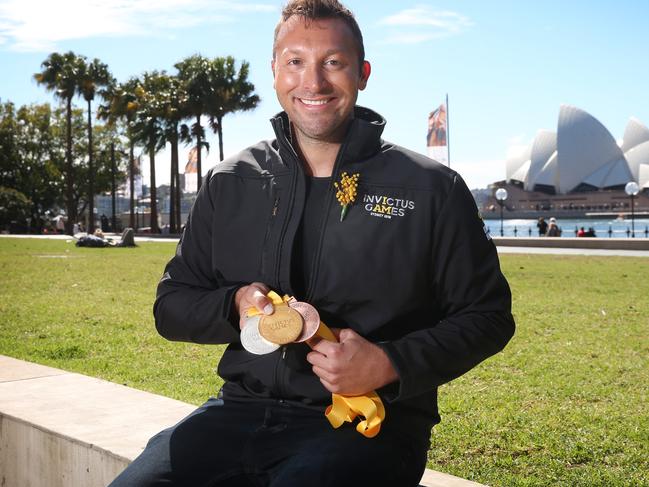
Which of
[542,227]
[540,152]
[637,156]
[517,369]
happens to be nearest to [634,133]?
[637,156]

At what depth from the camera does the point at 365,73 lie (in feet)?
8.07

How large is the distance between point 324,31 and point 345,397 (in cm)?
101

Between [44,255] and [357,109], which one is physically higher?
[357,109]

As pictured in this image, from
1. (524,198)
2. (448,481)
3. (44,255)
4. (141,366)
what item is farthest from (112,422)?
(524,198)

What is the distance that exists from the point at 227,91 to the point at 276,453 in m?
43.2

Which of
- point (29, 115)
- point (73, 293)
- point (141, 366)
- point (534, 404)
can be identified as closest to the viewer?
point (534, 404)

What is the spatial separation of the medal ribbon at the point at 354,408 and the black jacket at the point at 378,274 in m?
0.07

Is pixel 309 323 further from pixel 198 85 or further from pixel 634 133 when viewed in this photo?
pixel 634 133

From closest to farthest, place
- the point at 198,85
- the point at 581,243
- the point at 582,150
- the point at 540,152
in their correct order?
the point at 581,243, the point at 198,85, the point at 582,150, the point at 540,152

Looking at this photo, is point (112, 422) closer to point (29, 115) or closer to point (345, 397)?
point (345, 397)

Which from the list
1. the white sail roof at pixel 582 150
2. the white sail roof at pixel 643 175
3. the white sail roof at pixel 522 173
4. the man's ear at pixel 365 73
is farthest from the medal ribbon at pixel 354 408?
the white sail roof at pixel 522 173

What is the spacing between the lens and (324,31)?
2.31 meters

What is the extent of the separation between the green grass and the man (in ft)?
5.51

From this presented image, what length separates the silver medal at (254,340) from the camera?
1985mm
